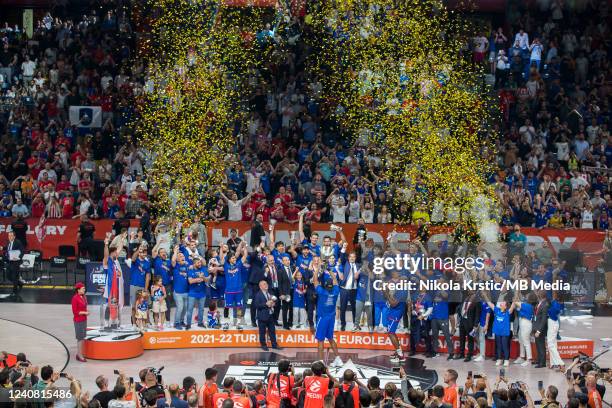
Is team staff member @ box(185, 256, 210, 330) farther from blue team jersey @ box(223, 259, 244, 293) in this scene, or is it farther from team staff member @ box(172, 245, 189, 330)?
blue team jersey @ box(223, 259, 244, 293)

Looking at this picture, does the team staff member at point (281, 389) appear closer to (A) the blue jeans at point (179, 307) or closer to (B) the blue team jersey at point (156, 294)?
(B) the blue team jersey at point (156, 294)

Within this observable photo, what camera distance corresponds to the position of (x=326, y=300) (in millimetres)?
20484

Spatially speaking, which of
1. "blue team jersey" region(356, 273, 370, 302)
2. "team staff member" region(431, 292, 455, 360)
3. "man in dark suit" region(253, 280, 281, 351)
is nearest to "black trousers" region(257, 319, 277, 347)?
"man in dark suit" region(253, 280, 281, 351)

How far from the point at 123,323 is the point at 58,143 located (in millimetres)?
10681

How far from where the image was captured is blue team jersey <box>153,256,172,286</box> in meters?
22.4

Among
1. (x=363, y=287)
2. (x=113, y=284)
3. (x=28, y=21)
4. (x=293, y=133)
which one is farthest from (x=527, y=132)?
(x=28, y=21)

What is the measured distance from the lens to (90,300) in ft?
82.6

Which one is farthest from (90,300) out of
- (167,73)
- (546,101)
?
(546,101)

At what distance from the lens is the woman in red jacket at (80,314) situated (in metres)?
20.4

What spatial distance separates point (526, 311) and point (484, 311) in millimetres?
805

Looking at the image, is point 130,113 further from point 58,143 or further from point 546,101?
point 546,101

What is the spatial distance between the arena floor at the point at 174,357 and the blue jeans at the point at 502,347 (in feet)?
0.73

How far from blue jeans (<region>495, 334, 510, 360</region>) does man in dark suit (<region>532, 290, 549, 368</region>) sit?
0.55 meters

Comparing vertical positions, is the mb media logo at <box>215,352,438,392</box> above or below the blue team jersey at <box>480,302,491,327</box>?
below
